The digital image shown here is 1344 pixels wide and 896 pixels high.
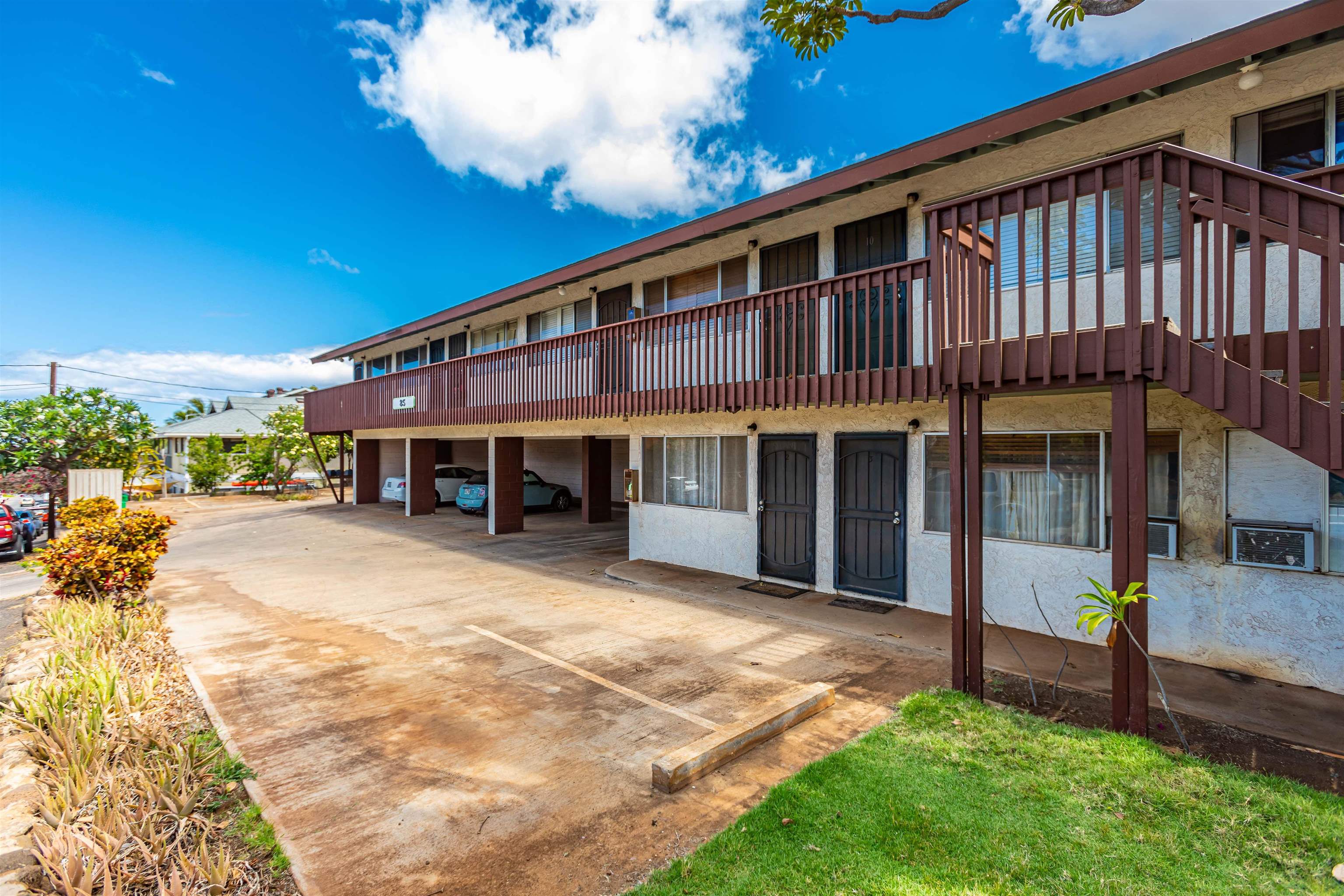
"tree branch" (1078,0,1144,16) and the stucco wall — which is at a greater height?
"tree branch" (1078,0,1144,16)

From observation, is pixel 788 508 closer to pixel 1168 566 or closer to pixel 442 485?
pixel 1168 566

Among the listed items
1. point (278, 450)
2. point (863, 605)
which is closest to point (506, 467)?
point (863, 605)

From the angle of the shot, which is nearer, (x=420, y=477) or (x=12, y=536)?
(x=12, y=536)

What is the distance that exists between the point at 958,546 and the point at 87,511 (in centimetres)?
1423

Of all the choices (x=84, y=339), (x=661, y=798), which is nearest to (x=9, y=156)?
(x=661, y=798)

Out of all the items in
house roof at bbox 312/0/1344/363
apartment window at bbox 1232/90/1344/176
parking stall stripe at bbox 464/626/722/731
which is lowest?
A: parking stall stripe at bbox 464/626/722/731

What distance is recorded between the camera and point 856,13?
4621 millimetres

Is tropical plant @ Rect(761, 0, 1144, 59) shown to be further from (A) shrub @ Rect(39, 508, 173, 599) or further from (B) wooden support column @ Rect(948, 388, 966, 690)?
(A) shrub @ Rect(39, 508, 173, 599)

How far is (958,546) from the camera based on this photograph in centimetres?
494

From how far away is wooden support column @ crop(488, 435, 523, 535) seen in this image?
601 inches

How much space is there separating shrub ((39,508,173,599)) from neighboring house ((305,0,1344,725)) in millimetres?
6442

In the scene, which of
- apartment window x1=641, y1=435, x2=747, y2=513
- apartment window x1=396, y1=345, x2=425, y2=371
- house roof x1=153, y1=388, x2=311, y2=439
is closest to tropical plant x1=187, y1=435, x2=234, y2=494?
house roof x1=153, y1=388, x2=311, y2=439

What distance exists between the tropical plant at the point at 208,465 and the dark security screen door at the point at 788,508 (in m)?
30.8

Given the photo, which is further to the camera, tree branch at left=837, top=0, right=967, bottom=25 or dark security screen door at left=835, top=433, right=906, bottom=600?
dark security screen door at left=835, top=433, right=906, bottom=600
